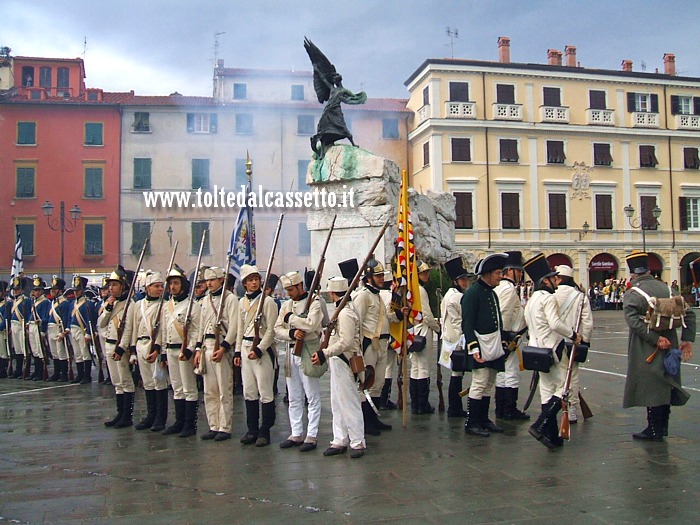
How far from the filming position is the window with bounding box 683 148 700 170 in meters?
45.3

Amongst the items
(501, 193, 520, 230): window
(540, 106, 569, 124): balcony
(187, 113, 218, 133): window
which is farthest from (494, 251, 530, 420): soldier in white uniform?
(540, 106, 569, 124): balcony

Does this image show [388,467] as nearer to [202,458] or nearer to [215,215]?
[202,458]

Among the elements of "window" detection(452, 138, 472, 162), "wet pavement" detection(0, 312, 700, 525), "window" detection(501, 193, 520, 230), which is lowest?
"wet pavement" detection(0, 312, 700, 525)

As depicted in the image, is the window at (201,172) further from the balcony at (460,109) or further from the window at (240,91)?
the balcony at (460,109)

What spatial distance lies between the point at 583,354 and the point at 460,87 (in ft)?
121

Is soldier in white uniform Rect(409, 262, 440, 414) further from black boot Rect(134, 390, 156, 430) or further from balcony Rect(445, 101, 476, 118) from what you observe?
balcony Rect(445, 101, 476, 118)

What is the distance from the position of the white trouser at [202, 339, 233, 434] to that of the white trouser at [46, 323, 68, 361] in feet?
23.0

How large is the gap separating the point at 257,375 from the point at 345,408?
1173mm

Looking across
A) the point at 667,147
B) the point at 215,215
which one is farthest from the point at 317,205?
the point at 667,147

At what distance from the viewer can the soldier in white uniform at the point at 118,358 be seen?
862 cm

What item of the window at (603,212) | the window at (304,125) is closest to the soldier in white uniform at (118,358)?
the window at (304,125)

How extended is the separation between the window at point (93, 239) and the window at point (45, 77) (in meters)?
12.2

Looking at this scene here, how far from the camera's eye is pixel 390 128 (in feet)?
148

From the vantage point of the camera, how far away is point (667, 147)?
44.8m
